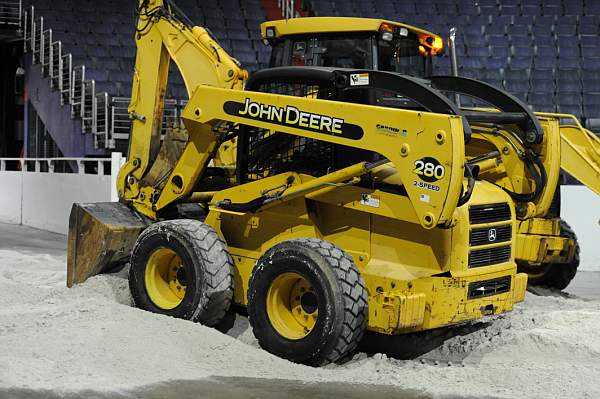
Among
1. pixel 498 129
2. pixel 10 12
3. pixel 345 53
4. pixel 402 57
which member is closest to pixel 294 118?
pixel 345 53

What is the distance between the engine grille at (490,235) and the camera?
236 inches

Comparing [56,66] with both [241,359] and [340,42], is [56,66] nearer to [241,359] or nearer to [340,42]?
[340,42]

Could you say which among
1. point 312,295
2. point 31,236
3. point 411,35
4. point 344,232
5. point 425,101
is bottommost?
point 31,236

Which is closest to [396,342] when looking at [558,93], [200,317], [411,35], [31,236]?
[200,317]

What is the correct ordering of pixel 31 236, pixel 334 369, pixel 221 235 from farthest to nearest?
pixel 31 236 < pixel 221 235 < pixel 334 369

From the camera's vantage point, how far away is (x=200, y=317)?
6406 millimetres

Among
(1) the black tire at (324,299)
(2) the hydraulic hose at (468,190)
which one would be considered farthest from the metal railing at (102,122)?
(2) the hydraulic hose at (468,190)

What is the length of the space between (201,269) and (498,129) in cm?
302

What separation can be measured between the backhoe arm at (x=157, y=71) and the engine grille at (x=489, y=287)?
9.39 ft

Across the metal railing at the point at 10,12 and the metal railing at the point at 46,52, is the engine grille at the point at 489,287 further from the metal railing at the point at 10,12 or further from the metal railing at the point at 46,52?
the metal railing at the point at 10,12

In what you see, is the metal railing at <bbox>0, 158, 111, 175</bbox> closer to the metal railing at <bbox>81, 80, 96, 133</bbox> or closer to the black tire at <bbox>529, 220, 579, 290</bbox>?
the metal railing at <bbox>81, 80, 96, 133</bbox>

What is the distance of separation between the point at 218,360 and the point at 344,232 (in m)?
1.23

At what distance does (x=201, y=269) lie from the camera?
6.41 meters

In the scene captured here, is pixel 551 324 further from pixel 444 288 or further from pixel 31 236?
pixel 31 236
